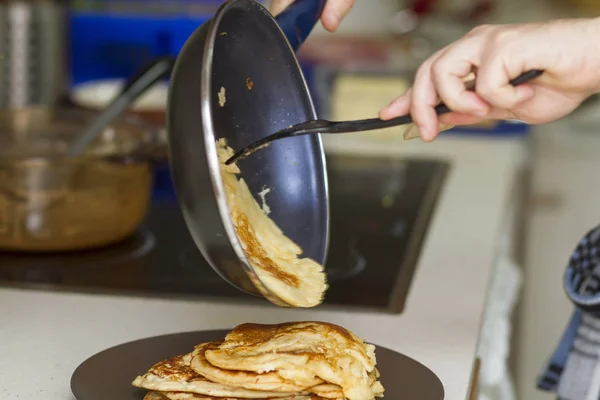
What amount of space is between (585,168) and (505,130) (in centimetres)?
50

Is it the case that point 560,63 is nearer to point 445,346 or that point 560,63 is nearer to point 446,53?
point 446,53

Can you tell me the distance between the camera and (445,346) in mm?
993

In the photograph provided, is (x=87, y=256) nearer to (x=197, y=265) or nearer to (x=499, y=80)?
(x=197, y=265)

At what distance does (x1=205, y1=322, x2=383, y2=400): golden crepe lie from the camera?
758 millimetres

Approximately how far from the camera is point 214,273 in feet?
4.01

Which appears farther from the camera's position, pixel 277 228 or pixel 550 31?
pixel 277 228

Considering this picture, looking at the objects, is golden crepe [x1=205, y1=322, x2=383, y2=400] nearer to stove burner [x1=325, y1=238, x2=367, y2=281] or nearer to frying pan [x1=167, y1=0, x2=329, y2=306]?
frying pan [x1=167, y1=0, x2=329, y2=306]

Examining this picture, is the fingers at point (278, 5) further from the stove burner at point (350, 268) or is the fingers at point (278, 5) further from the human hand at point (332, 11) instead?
the stove burner at point (350, 268)

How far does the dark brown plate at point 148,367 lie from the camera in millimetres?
786

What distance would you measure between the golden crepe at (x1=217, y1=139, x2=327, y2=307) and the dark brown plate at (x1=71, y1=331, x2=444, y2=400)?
0.09m

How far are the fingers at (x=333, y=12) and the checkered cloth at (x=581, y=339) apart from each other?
1.50 feet

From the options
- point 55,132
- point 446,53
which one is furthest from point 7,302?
point 446,53

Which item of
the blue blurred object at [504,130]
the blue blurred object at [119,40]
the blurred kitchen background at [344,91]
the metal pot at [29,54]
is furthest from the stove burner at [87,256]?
the blue blurred object at [504,130]

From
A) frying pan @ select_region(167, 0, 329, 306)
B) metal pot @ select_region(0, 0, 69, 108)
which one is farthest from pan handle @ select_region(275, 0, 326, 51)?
metal pot @ select_region(0, 0, 69, 108)
